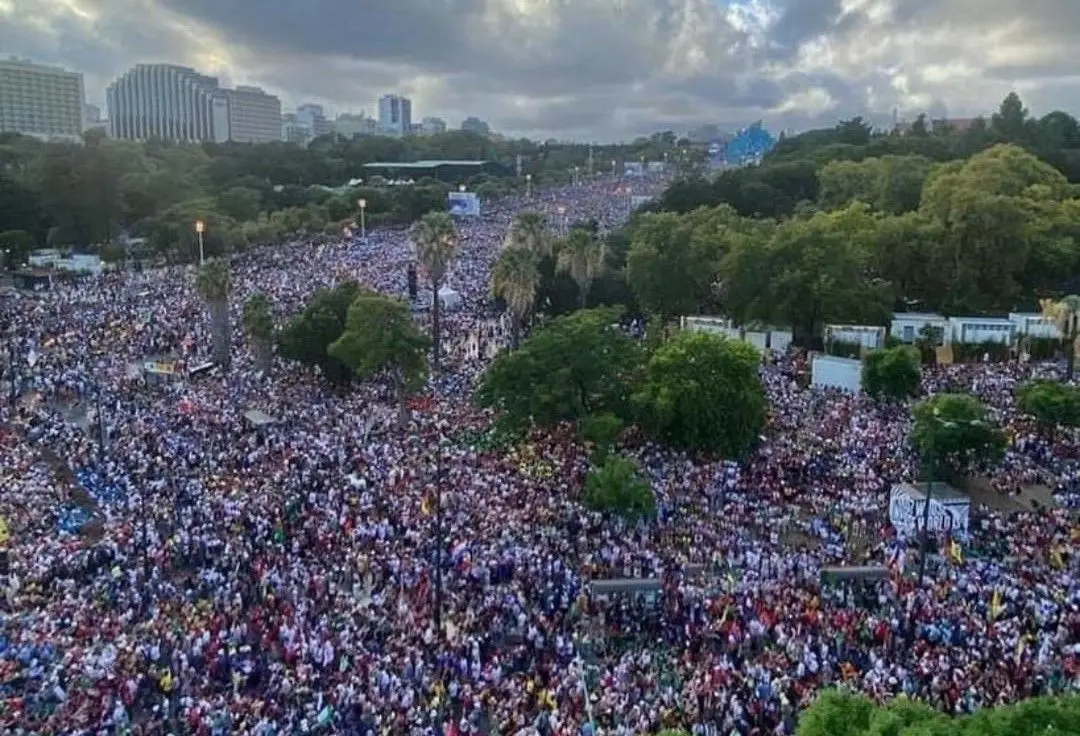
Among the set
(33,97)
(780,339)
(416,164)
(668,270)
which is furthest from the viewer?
(33,97)

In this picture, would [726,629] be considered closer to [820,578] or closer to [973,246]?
[820,578]

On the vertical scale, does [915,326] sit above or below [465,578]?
above

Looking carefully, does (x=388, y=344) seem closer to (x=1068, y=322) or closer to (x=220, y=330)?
(x=220, y=330)

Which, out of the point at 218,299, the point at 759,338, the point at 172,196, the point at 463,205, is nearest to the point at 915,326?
the point at 759,338

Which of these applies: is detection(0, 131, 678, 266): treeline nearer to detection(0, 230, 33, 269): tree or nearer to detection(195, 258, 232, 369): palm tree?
detection(0, 230, 33, 269): tree

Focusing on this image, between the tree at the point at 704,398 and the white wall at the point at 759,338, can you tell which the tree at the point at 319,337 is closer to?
the tree at the point at 704,398

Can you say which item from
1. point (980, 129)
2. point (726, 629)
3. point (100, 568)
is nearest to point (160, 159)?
point (980, 129)
